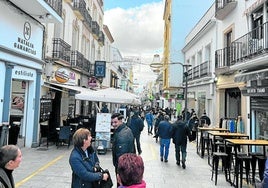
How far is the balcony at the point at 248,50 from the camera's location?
456 inches

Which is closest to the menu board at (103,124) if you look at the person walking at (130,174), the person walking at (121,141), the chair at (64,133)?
the chair at (64,133)

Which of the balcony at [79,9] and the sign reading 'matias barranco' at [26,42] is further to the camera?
the balcony at [79,9]

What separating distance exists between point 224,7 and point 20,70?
1065cm

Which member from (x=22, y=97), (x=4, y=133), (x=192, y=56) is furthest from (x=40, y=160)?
(x=192, y=56)

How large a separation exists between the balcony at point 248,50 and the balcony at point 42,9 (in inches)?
314

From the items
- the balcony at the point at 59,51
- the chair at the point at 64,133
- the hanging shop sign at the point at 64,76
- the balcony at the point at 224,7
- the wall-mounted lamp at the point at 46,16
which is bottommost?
the chair at the point at 64,133

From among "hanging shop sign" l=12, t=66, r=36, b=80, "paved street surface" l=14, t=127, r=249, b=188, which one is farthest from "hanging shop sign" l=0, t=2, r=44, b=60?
"paved street surface" l=14, t=127, r=249, b=188

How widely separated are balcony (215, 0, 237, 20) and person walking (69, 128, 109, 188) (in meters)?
13.7

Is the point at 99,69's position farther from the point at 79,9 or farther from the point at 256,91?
the point at 256,91

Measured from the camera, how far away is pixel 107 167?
1044 centimetres

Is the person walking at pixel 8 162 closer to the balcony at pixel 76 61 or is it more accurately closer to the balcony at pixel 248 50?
the balcony at pixel 248 50

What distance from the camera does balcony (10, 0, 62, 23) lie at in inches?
449

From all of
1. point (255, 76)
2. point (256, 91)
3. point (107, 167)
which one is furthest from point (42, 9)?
point (256, 91)

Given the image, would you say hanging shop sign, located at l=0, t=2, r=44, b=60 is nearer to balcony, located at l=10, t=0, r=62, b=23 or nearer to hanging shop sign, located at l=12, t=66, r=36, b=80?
balcony, located at l=10, t=0, r=62, b=23
